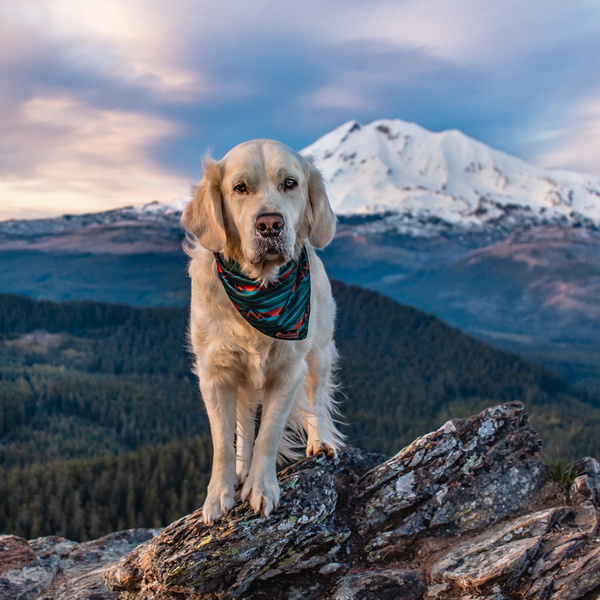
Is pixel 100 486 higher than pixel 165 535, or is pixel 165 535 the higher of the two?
pixel 165 535

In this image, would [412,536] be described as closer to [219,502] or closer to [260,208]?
[219,502]

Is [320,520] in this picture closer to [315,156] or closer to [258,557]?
[258,557]

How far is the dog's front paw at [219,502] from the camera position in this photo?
22.7ft

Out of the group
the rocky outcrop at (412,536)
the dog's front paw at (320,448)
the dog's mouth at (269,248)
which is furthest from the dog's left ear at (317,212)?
the dog's front paw at (320,448)

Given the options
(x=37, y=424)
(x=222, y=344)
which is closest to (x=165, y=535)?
(x=222, y=344)

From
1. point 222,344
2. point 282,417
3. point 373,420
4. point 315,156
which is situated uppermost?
point 315,156

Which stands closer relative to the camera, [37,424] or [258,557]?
[258,557]

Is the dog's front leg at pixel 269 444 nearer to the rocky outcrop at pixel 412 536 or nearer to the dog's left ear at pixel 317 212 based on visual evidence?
the rocky outcrop at pixel 412 536

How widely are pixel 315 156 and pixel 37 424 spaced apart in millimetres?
194563

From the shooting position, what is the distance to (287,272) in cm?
641

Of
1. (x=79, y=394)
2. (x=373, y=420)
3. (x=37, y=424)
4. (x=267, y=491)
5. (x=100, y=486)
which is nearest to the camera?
(x=267, y=491)

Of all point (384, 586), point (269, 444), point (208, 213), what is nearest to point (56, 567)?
point (269, 444)

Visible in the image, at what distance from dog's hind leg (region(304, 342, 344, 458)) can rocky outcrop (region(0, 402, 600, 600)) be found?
31 centimetres

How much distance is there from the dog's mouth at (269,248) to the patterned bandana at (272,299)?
523mm
